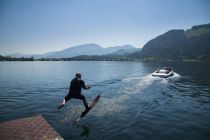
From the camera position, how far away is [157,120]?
56.2 feet

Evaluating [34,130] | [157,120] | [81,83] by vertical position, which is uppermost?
[81,83]

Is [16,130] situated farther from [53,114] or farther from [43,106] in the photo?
[43,106]

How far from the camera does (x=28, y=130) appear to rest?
454 inches

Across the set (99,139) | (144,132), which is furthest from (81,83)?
(144,132)

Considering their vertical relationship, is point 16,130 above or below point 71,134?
above

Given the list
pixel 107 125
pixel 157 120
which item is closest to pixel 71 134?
pixel 107 125

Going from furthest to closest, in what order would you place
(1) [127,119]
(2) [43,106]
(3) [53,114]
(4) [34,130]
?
(2) [43,106], (3) [53,114], (1) [127,119], (4) [34,130]

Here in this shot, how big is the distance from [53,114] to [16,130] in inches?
267

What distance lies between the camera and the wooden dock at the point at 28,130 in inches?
419

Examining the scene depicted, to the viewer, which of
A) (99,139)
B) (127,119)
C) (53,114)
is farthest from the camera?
(53,114)

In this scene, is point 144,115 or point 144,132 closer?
point 144,132

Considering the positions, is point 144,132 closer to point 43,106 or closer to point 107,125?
point 107,125

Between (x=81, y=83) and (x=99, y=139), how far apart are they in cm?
568

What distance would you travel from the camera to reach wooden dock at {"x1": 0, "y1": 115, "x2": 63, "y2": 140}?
419 inches
